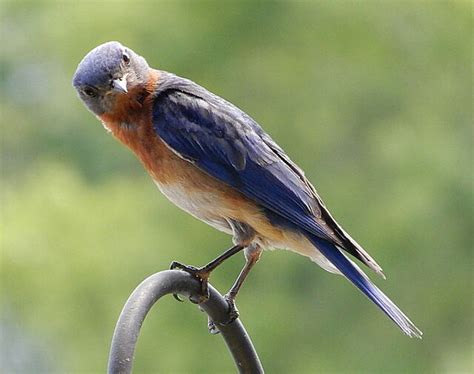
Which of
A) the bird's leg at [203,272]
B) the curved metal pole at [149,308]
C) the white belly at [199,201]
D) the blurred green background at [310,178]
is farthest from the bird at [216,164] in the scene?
the blurred green background at [310,178]

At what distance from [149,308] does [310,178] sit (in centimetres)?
602

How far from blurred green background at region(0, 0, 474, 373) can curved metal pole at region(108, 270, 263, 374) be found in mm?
4338

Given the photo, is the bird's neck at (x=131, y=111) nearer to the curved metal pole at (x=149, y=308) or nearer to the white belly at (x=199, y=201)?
the white belly at (x=199, y=201)

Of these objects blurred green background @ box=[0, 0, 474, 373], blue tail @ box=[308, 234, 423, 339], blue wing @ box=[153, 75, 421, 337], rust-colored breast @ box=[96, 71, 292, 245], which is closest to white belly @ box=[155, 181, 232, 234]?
rust-colored breast @ box=[96, 71, 292, 245]

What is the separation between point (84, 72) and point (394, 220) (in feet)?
15.9

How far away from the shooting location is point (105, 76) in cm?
446

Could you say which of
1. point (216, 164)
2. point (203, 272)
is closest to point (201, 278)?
point (203, 272)

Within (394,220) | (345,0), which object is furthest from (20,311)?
(345,0)

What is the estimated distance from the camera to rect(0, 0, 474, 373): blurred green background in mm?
8234

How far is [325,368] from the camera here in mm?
8977

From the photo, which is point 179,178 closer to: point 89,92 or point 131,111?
point 131,111

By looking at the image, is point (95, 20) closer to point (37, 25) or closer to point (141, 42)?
point (141, 42)

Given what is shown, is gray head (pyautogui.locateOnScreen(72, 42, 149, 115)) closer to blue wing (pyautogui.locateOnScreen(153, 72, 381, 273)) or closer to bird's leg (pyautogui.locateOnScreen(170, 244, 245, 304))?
blue wing (pyautogui.locateOnScreen(153, 72, 381, 273))

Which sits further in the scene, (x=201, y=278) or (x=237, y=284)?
(x=237, y=284)
